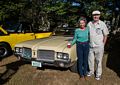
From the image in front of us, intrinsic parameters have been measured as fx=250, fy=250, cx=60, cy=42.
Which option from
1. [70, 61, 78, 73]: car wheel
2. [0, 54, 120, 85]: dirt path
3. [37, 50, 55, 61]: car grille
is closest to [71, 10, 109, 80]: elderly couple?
[0, 54, 120, 85]: dirt path

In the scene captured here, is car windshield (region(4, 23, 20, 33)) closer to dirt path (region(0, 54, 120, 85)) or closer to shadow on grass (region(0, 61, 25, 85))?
shadow on grass (region(0, 61, 25, 85))

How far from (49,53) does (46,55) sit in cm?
13

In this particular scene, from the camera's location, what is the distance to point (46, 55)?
7.63 metres

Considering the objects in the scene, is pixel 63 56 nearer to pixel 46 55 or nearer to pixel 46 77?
pixel 46 55

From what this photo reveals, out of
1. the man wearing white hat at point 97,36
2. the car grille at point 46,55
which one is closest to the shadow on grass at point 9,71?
the car grille at point 46,55

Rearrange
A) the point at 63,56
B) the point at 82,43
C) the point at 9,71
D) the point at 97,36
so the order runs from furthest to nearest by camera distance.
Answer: the point at 9,71 < the point at 63,56 < the point at 82,43 < the point at 97,36

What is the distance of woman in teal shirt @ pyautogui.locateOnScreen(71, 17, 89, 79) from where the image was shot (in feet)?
23.3

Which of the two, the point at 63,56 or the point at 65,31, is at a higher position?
the point at 65,31

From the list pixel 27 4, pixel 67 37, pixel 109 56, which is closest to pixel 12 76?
pixel 67 37

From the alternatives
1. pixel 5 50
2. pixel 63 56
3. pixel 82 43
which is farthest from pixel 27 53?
pixel 5 50

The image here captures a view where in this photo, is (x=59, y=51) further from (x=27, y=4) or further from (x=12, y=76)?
(x=27, y=4)

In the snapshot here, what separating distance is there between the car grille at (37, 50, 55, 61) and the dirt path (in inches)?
21.7

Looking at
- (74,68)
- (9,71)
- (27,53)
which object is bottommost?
(9,71)

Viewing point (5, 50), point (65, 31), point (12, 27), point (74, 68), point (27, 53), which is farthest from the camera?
point (12, 27)
